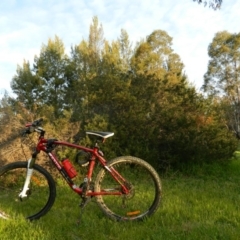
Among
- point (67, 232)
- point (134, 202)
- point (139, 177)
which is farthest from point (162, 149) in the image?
point (67, 232)

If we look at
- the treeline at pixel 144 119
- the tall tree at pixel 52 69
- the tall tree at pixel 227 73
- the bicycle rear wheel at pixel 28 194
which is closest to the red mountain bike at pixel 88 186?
the bicycle rear wheel at pixel 28 194

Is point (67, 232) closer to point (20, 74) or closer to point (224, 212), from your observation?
point (224, 212)

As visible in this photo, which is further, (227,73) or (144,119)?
(227,73)

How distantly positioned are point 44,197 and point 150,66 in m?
18.4

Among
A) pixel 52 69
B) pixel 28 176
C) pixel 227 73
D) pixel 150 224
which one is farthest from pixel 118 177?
pixel 227 73

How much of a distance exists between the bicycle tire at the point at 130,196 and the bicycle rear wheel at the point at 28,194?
627mm

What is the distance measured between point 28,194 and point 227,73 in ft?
98.3

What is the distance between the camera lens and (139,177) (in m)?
4.45

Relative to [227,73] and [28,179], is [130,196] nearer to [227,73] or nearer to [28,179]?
[28,179]

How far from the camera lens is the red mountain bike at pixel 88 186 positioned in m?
3.76

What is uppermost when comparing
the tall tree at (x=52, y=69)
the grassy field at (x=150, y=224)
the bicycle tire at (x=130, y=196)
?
the tall tree at (x=52, y=69)

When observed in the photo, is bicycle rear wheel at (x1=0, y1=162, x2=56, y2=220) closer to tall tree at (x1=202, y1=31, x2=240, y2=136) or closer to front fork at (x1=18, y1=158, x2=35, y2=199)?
front fork at (x1=18, y1=158, x2=35, y2=199)

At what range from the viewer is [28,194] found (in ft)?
12.8

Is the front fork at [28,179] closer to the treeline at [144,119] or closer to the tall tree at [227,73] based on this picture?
the treeline at [144,119]
